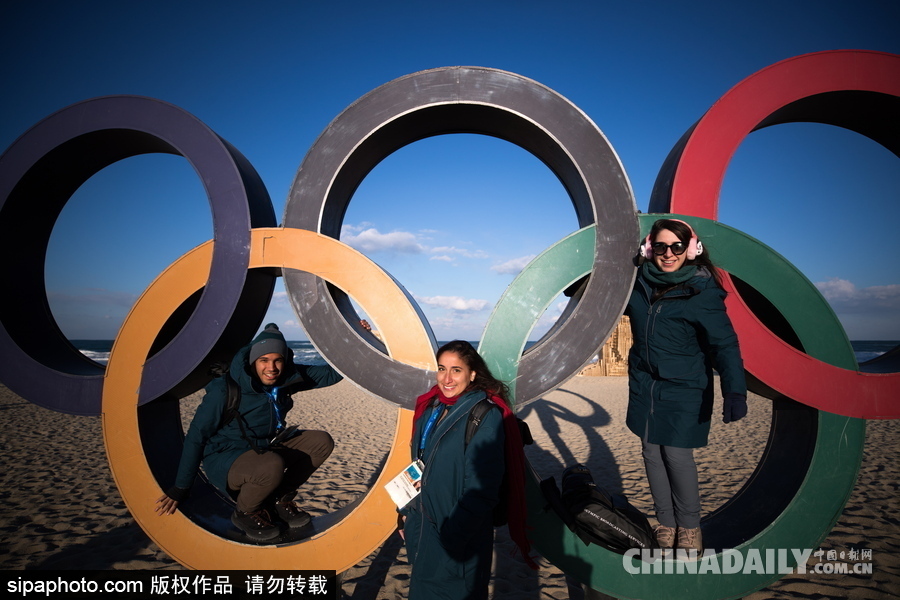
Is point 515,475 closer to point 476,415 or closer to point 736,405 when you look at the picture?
point 476,415

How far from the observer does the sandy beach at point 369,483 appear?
3904mm

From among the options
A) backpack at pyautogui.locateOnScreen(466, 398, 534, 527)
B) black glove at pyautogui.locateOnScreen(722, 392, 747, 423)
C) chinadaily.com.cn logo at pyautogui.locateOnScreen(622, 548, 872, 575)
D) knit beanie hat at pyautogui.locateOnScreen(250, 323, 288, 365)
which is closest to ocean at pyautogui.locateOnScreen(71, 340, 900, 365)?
knit beanie hat at pyautogui.locateOnScreen(250, 323, 288, 365)

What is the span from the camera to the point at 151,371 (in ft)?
11.2

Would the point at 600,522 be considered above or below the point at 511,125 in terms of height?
below

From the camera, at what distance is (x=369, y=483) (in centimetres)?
662

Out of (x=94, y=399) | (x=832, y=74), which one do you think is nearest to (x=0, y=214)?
(x=94, y=399)

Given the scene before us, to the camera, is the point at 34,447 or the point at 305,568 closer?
the point at 305,568

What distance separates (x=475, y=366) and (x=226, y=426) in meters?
2.13

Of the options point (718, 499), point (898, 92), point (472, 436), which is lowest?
point (718, 499)

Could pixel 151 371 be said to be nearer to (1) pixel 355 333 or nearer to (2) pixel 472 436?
(1) pixel 355 333

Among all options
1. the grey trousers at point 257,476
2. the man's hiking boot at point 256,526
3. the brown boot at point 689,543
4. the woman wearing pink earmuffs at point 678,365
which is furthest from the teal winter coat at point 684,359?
the man's hiking boot at point 256,526

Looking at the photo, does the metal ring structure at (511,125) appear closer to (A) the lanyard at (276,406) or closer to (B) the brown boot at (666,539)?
(A) the lanyard at (276,406)

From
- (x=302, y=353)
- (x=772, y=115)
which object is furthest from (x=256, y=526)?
(x=302, y=353)

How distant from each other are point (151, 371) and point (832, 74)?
5613 mm
